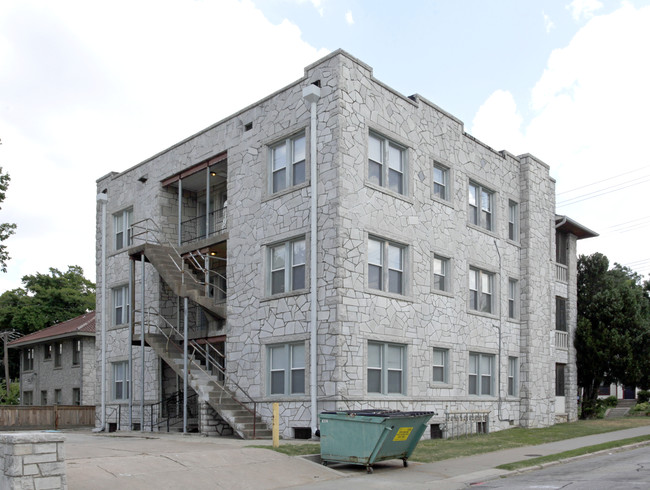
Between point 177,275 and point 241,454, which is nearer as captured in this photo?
point 241,454

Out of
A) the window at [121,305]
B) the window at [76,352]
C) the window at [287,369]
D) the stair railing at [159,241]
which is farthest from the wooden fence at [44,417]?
the window at [287,369]

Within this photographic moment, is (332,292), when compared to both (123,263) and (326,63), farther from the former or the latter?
(123,263)

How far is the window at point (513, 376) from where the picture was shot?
26.4 m

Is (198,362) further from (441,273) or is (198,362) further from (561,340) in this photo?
(561,340)

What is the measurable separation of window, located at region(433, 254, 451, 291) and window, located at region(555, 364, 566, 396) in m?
10.1

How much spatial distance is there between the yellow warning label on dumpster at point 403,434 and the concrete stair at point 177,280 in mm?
9714

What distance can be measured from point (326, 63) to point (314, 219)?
14.9 ft

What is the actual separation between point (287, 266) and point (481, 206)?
852 cm

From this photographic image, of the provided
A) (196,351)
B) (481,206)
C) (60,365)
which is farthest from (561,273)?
(60,365)

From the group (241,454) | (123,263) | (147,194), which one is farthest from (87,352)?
(241,454)

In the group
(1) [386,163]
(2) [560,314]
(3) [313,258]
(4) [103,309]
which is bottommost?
(2) [560,314]

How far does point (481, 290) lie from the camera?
25.4 meters

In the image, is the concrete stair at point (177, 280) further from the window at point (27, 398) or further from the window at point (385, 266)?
the window at point (27, 398)

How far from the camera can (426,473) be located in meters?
14.5
